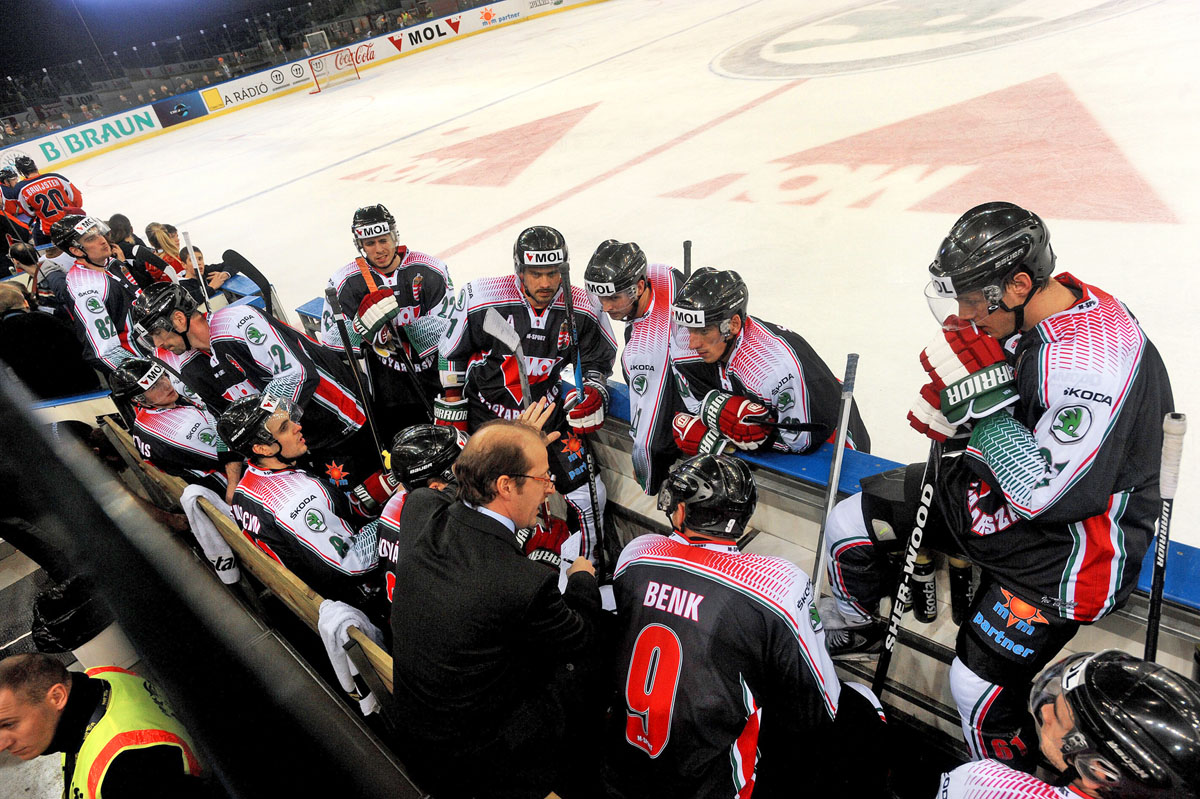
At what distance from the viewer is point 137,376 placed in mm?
3180

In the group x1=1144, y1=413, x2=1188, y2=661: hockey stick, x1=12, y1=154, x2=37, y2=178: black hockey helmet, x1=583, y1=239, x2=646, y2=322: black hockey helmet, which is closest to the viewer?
x1=1144, y1=413, x2=1188, y2=661: hockey stick

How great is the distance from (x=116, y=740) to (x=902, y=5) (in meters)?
16.5

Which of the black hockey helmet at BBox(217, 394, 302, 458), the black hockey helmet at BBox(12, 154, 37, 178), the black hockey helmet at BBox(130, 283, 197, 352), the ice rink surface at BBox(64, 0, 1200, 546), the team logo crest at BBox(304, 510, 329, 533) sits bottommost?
the ice rink surface at BBox(64, 0, 1200, 546)

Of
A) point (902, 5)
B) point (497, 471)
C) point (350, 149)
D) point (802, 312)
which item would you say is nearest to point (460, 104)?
point (350, 149)

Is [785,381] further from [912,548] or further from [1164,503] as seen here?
[1164,503]

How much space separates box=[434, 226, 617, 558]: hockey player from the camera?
323 centimetres

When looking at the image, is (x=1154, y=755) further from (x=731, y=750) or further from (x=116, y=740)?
(x=116, y=740)

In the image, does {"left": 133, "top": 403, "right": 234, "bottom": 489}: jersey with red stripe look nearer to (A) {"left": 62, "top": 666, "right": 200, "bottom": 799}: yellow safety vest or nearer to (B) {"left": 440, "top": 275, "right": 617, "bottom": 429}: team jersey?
(B) {"left": 440, "top": 275, "right": 617, "bottom": 429}: team jersey

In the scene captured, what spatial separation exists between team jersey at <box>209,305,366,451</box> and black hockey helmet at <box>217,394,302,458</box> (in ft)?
1.67

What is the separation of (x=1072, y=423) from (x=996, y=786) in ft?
2.67

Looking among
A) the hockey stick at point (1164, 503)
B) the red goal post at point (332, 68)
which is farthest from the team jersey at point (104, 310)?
the red goal post at point (332, 68)

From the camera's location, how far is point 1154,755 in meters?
1.14

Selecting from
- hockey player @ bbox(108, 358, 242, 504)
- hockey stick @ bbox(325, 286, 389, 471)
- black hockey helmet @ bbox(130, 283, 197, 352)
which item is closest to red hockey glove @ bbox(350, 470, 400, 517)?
hockey stick @ bbox(325, 286, 389, 471)

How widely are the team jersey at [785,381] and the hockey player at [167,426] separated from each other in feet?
7.81
